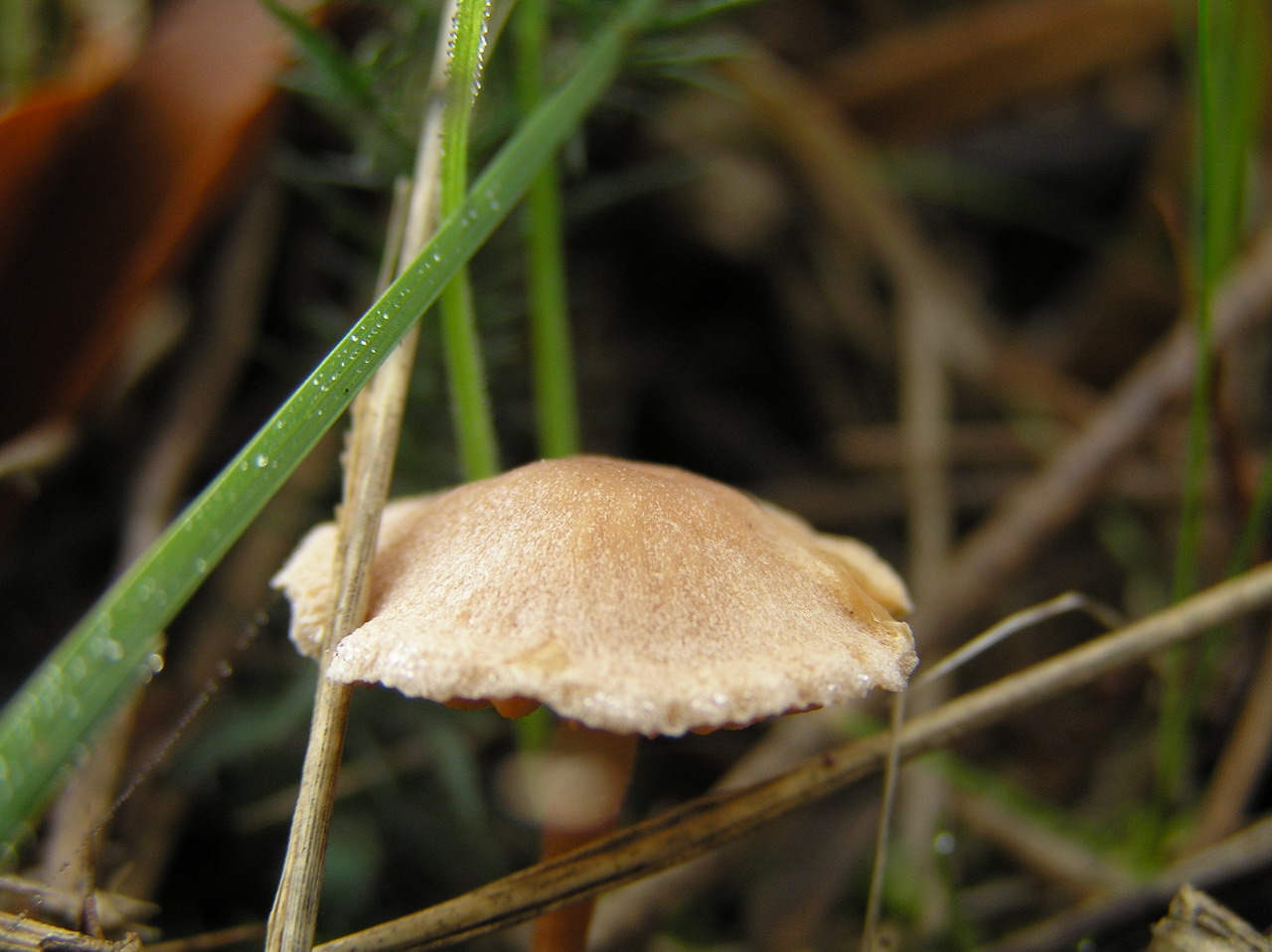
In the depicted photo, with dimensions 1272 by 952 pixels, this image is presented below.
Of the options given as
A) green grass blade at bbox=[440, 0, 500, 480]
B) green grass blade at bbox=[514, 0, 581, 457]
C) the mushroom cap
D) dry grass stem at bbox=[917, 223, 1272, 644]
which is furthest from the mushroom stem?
dry grass stem at bbox=[917, 223, 1272, 644]

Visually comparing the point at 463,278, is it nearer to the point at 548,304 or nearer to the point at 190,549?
the point at 548,304

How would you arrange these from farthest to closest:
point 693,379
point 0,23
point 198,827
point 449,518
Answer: point 693,379, point 0,23, point 198,827, point 449,518

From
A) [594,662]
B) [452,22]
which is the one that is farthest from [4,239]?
[594,662]

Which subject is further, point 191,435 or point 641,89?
point 641,89

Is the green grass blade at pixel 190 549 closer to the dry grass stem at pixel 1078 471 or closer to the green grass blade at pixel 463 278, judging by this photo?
the green grass blade at pixel 463 278

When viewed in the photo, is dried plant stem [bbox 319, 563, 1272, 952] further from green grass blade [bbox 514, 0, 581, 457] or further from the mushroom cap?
green grass blade [bbox 514, 0, 581, 457]

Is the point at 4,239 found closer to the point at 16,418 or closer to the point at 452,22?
the point at 16,418
